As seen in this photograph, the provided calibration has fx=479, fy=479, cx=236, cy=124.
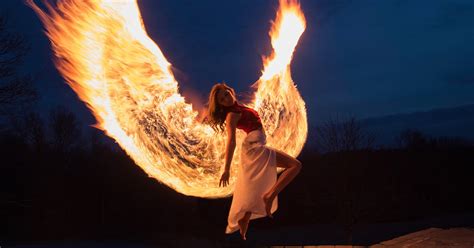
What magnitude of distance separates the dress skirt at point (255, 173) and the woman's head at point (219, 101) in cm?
45

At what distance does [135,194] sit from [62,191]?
351 centimetres

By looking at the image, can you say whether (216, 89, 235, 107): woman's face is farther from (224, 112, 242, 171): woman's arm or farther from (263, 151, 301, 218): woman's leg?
(263, 151, 301, 218): woman's leg

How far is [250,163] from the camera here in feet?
19.9

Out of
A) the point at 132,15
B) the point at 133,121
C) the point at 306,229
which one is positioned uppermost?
the point at 132,15

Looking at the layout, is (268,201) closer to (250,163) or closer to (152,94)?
(250,163)

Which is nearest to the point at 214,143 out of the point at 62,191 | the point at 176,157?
the point at 176,157

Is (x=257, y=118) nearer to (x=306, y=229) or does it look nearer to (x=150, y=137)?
(x=150, y=137)

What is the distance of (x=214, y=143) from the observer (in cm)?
714

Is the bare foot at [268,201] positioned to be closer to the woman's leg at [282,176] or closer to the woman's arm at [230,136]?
the woman's leg at [282,176]

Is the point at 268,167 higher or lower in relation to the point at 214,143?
lower

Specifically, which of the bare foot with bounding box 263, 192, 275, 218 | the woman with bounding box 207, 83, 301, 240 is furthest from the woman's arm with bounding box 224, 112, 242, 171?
the bare foot with bounding box 263, 192, 275, 218

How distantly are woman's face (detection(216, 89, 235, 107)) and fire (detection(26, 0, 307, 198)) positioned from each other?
2.65 feet

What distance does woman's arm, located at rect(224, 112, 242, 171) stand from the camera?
588cm

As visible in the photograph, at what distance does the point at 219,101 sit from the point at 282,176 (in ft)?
4.10
